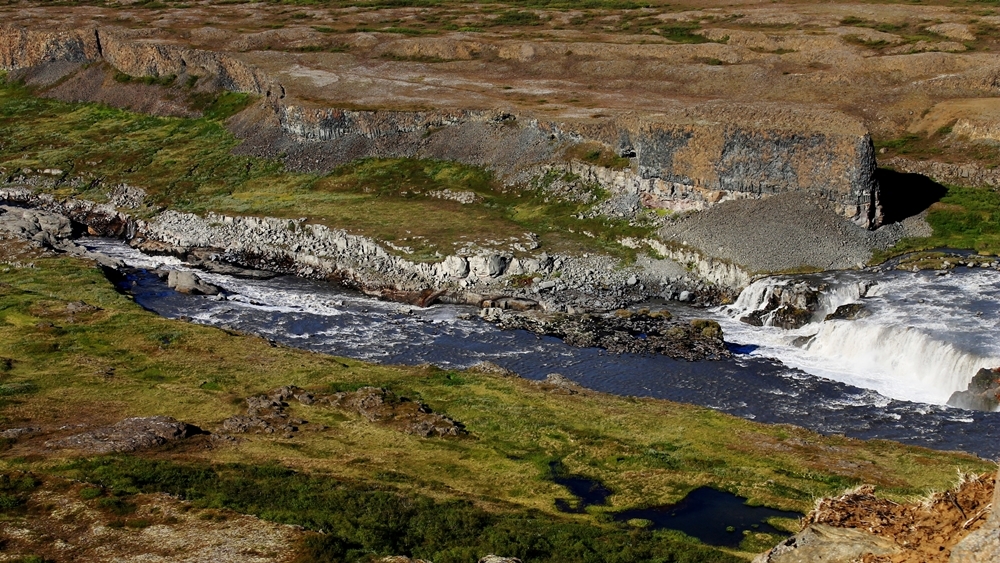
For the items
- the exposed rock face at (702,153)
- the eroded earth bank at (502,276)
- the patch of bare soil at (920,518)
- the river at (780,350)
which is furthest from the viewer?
the exposed rock face at (702,153)

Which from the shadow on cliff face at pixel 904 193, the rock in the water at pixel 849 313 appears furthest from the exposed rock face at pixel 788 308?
the shadow on cliff face at pixel 904 193

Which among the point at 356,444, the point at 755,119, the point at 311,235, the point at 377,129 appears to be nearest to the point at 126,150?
the point at 377,129

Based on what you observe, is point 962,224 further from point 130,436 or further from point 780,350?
point 130,436

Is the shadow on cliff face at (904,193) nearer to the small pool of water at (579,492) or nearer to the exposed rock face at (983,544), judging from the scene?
the small pool of water at (579,492)

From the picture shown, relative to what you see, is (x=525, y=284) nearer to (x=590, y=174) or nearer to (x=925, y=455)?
(x=590, y=174)

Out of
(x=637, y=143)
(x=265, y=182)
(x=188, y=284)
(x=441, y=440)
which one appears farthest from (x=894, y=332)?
(x=265, y=182)

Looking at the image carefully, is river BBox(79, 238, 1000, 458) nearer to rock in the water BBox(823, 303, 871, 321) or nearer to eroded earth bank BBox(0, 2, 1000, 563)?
eroded earth bank BBox(0, 2, 1000, 563)
